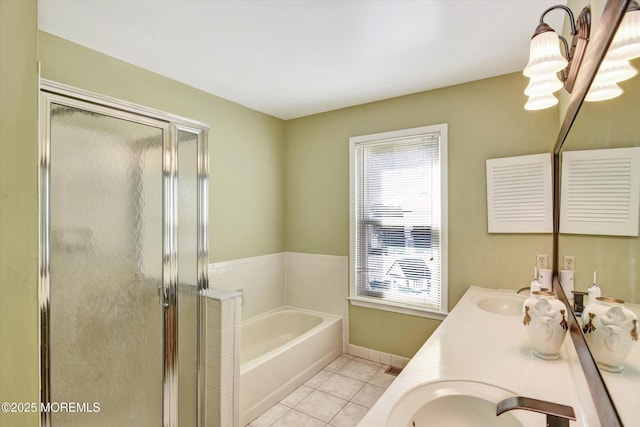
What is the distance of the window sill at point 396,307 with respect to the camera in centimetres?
277

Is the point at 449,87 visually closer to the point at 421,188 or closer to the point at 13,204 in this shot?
the point at 421,188

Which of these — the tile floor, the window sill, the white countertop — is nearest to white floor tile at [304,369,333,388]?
the tile floor

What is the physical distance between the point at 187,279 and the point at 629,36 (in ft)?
7.46

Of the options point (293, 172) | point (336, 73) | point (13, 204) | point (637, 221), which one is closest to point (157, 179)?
point (13, 204)

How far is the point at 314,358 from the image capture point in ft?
9.51

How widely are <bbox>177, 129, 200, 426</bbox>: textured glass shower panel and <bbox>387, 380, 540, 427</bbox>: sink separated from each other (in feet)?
5.15

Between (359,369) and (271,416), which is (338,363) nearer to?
(359,369)

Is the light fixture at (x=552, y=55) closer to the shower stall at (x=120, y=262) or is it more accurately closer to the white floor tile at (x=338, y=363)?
the shower stall at (x=120, y=262)

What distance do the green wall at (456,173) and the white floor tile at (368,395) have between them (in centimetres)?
47

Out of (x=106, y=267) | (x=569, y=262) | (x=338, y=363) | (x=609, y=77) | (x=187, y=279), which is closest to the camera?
(x=609, y=77)

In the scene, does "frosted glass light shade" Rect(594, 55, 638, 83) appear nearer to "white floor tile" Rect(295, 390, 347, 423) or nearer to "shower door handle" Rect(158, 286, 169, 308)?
"shower door handle" Rect(158, 286, 169, 308)

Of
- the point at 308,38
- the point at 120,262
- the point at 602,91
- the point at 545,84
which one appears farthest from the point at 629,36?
the point at 120,262

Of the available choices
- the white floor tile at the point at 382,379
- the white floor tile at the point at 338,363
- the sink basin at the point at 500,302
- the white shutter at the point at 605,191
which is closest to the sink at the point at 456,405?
the white shutter at the point at 605,191

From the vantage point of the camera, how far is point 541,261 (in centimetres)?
228
